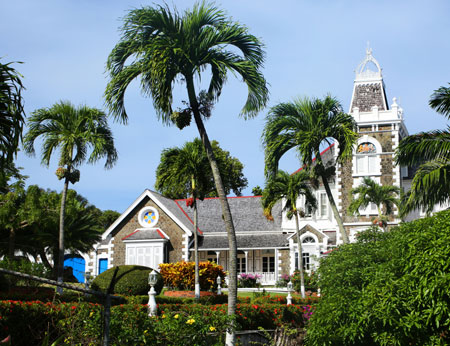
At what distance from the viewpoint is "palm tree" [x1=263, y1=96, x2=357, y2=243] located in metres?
17.4

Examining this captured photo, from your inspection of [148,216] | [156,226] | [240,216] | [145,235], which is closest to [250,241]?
[240,216]

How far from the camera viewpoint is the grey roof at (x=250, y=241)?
39.3 meters

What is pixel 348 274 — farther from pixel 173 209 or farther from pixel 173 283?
pixel 173 209

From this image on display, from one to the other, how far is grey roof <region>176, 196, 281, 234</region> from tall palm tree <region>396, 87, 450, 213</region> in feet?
85.1

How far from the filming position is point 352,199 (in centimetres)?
3581

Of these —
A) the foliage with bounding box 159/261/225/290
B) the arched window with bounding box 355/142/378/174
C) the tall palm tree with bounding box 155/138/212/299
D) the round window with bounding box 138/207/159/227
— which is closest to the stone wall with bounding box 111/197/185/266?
the round window with bounding box 138/207/159/227

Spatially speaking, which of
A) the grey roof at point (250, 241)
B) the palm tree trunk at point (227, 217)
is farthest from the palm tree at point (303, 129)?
the grey roof at point (250, 241)

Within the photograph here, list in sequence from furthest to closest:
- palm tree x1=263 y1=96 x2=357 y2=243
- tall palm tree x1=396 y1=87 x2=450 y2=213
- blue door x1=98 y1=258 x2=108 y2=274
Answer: blue door x1=98 y1=258 x2=108 y2=274, palm tree x1=263 y1=96 x2=357 y2=243, tall palm tree x1=396 y1=87 x2=450 y2=213

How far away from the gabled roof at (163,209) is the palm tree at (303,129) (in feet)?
74.7

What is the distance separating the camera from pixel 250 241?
4041 cm

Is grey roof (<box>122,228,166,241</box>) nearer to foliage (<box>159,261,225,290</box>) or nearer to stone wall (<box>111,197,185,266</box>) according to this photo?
stone wall (<box>111,197,185,266</box>)

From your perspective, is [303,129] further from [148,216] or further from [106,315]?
[148,216]

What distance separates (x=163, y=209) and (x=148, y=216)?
1460mm

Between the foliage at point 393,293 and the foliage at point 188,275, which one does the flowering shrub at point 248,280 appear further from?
the foliage at point 393,293
